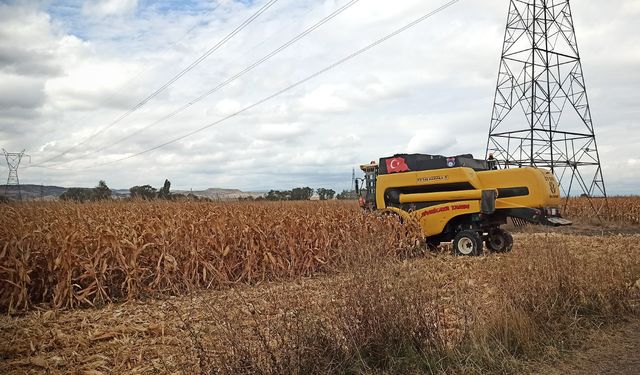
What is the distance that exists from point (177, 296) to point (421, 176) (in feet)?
25.2

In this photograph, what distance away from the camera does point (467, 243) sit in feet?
41.5

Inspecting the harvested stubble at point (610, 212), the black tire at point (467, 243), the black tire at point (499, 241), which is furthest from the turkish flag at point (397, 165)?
the harvested stubble at point (610, 212)

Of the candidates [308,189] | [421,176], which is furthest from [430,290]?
[308,189]

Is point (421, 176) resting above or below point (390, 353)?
above

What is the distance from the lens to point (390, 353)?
464cm

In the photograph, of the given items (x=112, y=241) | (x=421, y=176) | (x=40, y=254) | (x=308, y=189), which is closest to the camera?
(x=40, y=254)

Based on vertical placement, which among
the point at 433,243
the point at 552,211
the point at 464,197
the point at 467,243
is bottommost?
the point at 433,243

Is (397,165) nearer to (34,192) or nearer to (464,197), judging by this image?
(464,197)

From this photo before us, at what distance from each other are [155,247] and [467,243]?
8025 millimetres

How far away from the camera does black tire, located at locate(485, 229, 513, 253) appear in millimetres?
13250

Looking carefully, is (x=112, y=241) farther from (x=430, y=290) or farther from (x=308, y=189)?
(x=308, y=189)

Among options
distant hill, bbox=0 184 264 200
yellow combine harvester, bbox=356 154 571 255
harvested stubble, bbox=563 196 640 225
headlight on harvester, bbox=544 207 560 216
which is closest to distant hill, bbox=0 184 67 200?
distant hill, bbox=0 184 264 200

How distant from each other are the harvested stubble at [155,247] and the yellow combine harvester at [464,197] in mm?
1700

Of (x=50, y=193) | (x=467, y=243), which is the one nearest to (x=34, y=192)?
(x=50, y=193)
